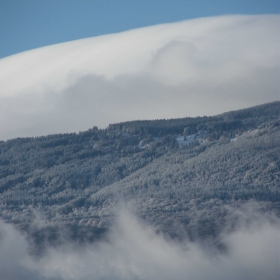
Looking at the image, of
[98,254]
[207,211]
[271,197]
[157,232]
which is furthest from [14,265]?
[271,197]

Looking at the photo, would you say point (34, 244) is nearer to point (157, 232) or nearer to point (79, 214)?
point (157, 232)

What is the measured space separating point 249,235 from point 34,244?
31.5m

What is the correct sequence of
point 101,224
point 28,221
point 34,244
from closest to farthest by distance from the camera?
point 34,244, point 101,224, point 28,221

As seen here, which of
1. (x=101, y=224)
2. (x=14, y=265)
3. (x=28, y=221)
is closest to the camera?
(x=14, y=265)

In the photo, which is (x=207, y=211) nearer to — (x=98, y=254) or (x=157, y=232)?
(x=157, y=232)

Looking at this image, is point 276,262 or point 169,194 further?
point 169,194

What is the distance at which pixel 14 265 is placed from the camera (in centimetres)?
14750

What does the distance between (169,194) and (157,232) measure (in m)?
28.5

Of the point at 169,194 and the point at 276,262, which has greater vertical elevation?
the point at 169,194

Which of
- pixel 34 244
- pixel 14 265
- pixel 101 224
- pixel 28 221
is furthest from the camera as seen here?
pixel 28 221

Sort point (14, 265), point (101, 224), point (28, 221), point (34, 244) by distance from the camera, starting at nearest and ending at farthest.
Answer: point (14, 265), point (34, 244), point (101, 224), point (28, 221)

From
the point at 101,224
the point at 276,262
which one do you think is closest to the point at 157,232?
the point at 101,224

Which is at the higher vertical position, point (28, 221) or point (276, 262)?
point (28, 221)

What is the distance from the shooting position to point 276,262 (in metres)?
150
